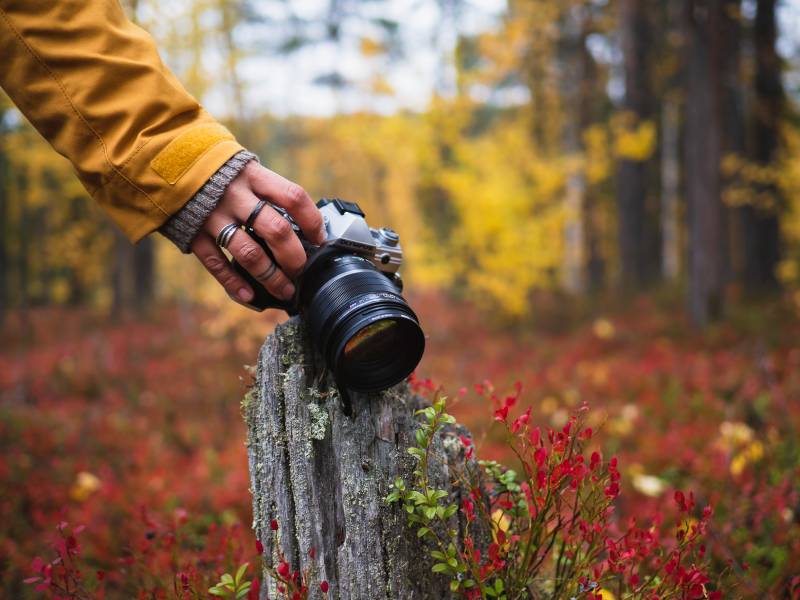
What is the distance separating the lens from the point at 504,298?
977cm

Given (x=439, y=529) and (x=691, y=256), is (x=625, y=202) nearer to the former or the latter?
(x=691, y=256)

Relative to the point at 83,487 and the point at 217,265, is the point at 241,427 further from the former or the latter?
the point at 217,265

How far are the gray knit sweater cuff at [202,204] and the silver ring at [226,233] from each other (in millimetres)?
66

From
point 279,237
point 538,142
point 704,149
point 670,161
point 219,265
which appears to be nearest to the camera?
point 279,237

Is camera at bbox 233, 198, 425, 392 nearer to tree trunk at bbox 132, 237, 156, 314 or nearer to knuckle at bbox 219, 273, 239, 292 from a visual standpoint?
knuckle at bbox 219, 273, 239, 292

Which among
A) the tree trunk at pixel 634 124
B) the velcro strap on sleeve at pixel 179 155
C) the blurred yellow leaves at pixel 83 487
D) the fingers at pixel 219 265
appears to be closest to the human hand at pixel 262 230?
the fingers at pixel 219 265

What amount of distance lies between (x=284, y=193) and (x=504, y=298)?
27.7 feet

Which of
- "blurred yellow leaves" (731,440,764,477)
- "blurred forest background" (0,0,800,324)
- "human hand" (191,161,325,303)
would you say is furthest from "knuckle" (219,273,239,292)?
"blurred forest background" (0,0,800,324)

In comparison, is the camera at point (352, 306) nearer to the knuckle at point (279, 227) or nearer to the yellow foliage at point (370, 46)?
the knuckle at point (279, 227)

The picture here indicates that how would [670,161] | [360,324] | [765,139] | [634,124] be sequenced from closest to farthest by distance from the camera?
[360,324]
[765,139]
[634,124]
[670,161]

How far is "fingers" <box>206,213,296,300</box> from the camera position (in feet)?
5.25

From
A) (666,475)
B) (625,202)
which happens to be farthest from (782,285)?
(666,475)

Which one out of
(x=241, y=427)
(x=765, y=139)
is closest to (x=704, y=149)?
(x=765, y=139)

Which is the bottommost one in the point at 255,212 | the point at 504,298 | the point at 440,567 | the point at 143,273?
the point at 440,567
